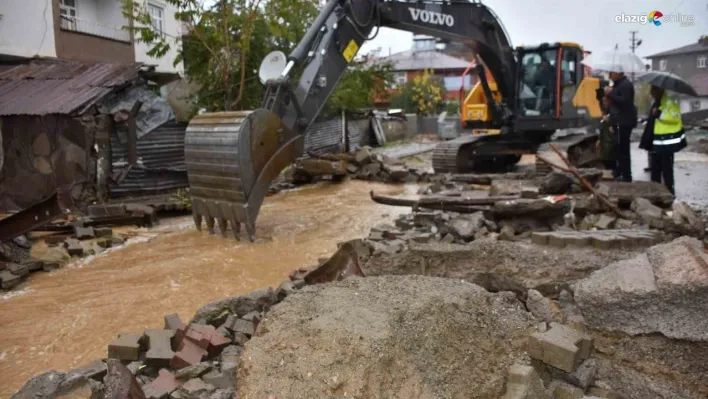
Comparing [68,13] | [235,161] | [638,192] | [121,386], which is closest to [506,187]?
[638,192]

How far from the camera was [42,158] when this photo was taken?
1084 centimetres

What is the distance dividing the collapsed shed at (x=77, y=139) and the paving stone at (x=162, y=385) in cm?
783

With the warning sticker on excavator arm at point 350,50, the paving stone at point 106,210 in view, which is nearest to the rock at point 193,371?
the warning sticker on excavator arm at point 350,50

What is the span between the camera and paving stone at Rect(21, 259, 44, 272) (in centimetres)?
664

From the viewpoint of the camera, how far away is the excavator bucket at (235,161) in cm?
739

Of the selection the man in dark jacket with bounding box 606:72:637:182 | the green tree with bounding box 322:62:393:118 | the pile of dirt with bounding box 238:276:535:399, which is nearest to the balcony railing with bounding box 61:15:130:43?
the green tree with bounding box 322:62:393:118

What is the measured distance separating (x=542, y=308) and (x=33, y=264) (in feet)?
18.2

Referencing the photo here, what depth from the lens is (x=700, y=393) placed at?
3119mm

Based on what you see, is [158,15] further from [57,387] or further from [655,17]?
[57,387]

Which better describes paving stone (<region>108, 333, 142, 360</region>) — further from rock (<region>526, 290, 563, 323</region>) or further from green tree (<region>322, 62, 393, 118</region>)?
green tree (<region>322, 62, 393, 118</region>)

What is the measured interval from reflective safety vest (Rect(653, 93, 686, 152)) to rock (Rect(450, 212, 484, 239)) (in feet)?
10.7

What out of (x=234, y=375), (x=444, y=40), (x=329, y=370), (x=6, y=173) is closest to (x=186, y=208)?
(x=6, y=173)

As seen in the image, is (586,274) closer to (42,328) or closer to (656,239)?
(656,239)

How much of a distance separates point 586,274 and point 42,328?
4399mm
